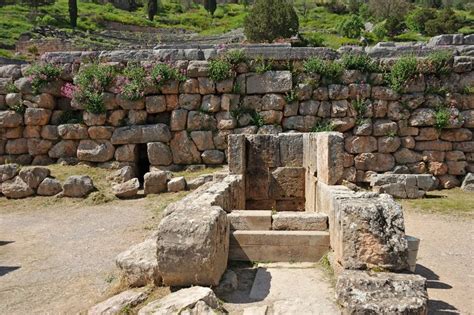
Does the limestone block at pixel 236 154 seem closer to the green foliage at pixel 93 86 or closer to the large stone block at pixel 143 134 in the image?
the large stone block at pixel 143 134

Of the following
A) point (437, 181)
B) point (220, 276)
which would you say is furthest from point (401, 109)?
point (220, 276)

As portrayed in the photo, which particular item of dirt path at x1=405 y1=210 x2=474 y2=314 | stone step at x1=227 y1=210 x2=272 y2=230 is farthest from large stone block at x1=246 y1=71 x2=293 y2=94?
stone step at x1=227 y1=210 x2=272 y2=230

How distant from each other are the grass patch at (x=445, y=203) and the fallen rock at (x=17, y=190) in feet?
32.8

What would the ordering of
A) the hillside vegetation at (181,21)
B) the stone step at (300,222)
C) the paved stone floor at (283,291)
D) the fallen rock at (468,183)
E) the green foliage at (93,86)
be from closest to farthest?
the paved stone floor at (283,291), the stone step at (300,222), the fallen rock at (468,183), the green foliage at (93,86), the hillside vegetation at (181,21)

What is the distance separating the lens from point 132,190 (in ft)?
37.4

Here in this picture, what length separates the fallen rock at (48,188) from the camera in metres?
11.7

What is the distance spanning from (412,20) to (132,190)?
36.9m

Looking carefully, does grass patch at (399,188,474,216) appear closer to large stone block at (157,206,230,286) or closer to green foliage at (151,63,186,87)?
green foliage at (151,63,186,87)

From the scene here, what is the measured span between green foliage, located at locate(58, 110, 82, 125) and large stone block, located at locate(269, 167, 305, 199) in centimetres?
747

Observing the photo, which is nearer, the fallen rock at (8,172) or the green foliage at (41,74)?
the fallen rock at (8,172)

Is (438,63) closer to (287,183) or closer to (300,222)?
(287,183)

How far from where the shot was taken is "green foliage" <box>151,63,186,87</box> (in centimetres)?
1312

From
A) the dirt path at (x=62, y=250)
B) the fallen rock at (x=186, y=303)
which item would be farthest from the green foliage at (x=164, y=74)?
the fallen rock at (x=186, y=303)

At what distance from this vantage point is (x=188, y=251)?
15.1 ft
